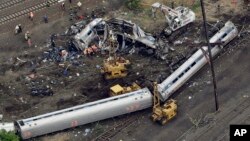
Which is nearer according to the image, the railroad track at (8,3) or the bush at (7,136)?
the bush at (7,136)

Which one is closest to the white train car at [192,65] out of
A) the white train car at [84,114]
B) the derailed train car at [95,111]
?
the derailed train car at [95,111]

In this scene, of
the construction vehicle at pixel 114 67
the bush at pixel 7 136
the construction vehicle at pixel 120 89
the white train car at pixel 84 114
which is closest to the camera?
the bush at pixel 7 136

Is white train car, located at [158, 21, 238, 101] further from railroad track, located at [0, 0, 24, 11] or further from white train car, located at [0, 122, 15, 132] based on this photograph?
railroad track, located at [0, 0, 24, 11]

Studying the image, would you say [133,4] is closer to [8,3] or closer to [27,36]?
[27,36]

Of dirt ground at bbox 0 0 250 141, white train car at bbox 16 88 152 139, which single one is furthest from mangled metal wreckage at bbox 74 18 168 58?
white train car at bbox 16 88 152 139

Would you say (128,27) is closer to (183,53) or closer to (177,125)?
(183,53)

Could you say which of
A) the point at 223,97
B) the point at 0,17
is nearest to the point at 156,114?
the point at 223,97

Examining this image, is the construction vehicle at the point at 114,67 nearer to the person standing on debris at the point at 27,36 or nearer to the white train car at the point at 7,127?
the person standing on debris at the point at 27,36

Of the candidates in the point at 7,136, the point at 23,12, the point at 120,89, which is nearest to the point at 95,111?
the point at 120,89
